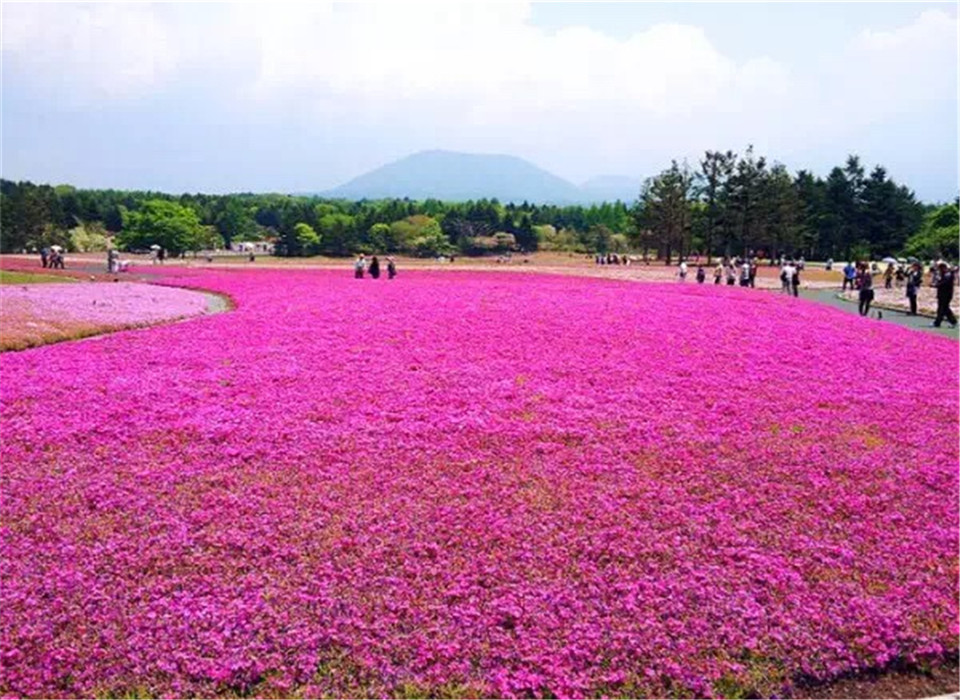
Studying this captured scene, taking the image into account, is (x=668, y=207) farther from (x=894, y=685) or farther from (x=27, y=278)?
(x=894, y=685)

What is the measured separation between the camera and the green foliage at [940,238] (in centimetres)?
8150

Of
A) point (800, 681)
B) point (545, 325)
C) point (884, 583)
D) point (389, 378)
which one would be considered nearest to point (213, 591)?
point (800, 681)

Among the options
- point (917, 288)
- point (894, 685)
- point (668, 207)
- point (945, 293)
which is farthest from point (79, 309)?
point (668, 207)

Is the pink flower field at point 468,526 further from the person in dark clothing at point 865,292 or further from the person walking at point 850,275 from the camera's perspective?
the person walking at point 850,275

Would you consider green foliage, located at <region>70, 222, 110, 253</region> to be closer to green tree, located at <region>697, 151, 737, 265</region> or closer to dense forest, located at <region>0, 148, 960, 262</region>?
dense forest, located at <region>0, 148, 960, 262</region>

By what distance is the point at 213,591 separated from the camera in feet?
25.0

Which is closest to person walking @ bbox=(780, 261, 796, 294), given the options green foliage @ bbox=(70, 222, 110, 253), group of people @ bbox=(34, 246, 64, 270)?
group of people @ bbox=(34, 246, 64, 270)

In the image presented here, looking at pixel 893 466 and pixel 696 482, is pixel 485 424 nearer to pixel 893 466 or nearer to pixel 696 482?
pixel 696 482

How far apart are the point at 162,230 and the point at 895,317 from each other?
10640 cm

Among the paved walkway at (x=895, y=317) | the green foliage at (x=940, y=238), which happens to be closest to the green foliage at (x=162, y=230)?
the paved walkway at (x=895, y=317)

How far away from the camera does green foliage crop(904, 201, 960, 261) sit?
81500 mm

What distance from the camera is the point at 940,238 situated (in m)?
84.5

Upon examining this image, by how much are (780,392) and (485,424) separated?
6.46m

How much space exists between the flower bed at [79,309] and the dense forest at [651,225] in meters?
70.2
